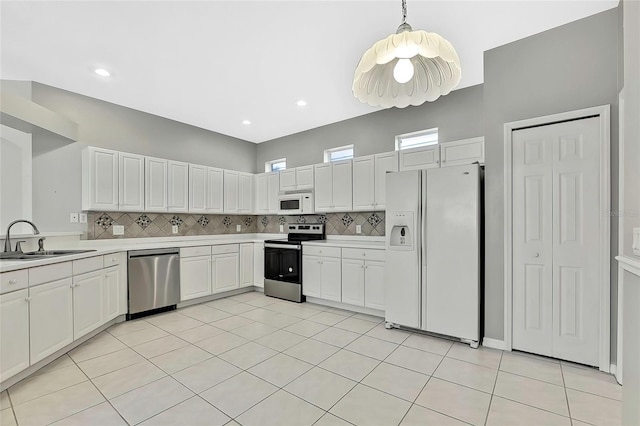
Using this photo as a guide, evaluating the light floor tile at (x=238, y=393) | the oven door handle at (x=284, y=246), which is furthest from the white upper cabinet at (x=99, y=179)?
the light floor tile at (x=238, y=393)

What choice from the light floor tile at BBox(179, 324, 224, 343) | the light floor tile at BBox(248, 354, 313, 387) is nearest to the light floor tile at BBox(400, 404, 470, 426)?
the light floor tile at BBox(248, 354, 313, 387)

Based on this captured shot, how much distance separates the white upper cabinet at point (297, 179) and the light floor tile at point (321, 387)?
10.3 ft

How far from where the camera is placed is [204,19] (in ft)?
8.09

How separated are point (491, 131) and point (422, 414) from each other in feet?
8.53

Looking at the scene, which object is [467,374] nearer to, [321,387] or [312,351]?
[321,387]

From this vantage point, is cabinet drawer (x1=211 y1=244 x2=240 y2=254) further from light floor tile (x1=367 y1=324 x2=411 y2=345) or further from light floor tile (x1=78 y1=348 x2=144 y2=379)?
light floor tile (x1=367 y1=324 x2=411 y2=345)

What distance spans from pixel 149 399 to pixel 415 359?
216 cm

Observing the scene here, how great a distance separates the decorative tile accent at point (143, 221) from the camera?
171 inches

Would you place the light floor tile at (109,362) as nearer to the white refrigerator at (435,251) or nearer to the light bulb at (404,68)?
the white refrigerator at (435,251)

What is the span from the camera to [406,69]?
69.1 inches

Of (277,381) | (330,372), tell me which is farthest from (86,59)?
(330,372)

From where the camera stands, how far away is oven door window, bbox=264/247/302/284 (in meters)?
4.61

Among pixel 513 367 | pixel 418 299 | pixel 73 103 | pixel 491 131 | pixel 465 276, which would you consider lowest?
pixel 513 367

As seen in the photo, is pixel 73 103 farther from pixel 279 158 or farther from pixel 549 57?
pixel 549 57
